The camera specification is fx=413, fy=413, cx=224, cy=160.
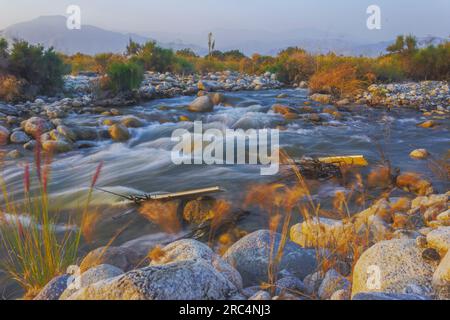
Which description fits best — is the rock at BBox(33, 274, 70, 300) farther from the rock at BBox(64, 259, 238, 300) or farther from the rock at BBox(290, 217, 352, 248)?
the rock at BBox(290, 217, 352, 248)

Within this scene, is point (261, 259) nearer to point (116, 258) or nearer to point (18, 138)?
point (116, 258)

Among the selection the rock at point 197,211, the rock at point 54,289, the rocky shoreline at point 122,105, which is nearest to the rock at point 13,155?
the rocky shoreline at point 122,105

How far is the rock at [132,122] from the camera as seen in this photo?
33.6 feet

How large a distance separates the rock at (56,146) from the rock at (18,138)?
2.20ft

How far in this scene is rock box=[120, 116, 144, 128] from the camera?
1025 centimetres

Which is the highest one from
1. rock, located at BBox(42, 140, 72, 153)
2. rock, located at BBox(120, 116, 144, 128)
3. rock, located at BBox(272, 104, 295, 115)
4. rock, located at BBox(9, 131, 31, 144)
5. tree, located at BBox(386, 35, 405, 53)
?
tree, located at BBox(386, 35, 405, 53)

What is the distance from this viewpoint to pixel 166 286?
196 cm

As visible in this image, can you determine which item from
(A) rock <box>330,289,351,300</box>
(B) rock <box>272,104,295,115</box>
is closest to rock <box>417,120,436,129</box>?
(B) rock <box>272,104,295,115</box>

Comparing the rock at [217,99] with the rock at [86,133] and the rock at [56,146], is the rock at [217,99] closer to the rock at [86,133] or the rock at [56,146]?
the rock at [86,133]

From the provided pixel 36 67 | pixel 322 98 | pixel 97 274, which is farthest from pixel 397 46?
pixel 97 274

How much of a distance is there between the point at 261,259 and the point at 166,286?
48.0 inches

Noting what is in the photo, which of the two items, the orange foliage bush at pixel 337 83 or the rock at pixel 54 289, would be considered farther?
the orange foliage bush at pixel 337 83

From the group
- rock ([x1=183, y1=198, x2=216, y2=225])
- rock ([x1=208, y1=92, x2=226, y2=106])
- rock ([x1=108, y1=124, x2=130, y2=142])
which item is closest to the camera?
rock ([x1=183, y1=198, x2=216, y2=225])

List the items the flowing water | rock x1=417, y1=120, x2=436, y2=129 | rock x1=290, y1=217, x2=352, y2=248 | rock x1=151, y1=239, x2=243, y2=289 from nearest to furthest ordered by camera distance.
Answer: rock x1=151, y1=239, x2=243, y2=289, rock x1=290, y1=217, x2=352, y2=248, the flowing water, rock x1=417, y1=120, x2=436, y2=129
